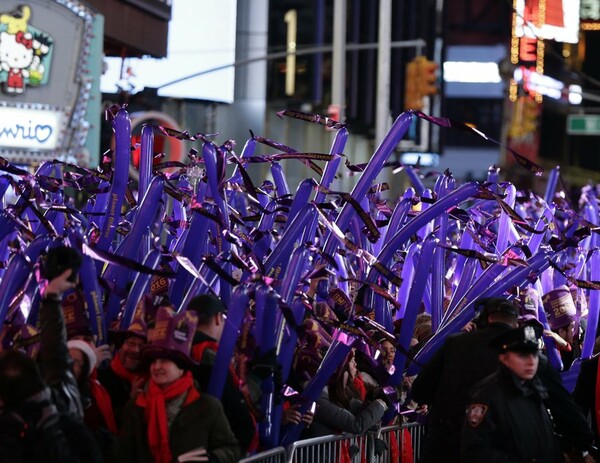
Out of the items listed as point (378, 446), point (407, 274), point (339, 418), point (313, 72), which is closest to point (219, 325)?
point (339, 418)

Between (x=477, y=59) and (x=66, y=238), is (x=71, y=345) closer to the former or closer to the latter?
(x=66, y=238)

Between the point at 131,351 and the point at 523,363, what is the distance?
185cm

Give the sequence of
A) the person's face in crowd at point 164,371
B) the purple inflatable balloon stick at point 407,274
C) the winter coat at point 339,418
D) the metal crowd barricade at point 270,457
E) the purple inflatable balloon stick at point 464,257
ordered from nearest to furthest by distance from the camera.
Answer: the person's face in crowd at point 164,371
the metal crowd barricade at point 270,457
the winter coat at point 339,418
the purple inflatable balloon stick at point 407,274
the purple inflatable balloon stick at point 464,257

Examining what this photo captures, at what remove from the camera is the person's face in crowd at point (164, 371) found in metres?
7.12

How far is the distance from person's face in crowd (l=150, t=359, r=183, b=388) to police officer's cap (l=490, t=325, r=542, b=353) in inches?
61.6

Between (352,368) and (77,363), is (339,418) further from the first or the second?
(77,363)

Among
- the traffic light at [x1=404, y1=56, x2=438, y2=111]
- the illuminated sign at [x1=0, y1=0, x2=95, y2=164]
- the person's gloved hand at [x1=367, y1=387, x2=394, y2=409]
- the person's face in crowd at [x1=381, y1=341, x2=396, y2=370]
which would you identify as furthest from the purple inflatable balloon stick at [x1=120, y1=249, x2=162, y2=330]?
the traffic light at [x1=404, y1=56, x2=438, y2=111]

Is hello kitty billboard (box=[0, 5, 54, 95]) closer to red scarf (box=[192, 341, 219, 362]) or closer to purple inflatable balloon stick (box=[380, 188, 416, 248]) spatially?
purple inflatable balloon stick (box=[380, 188, 416, 248])

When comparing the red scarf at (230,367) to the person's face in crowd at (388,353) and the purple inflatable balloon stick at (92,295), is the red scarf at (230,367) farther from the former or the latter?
the person's face in crowd at (388,353)

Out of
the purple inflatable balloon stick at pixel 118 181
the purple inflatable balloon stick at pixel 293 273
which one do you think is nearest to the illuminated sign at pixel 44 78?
the purple inflatable balloon stick at pixel 118 181

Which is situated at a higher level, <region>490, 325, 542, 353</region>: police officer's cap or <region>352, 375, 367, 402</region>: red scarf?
<region>490, 325, 542, 353</region>: police officer's cap

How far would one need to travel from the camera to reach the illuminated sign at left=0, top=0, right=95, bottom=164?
79.3 ft

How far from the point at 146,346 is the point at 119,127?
2.91 meters

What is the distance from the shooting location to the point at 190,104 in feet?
129
